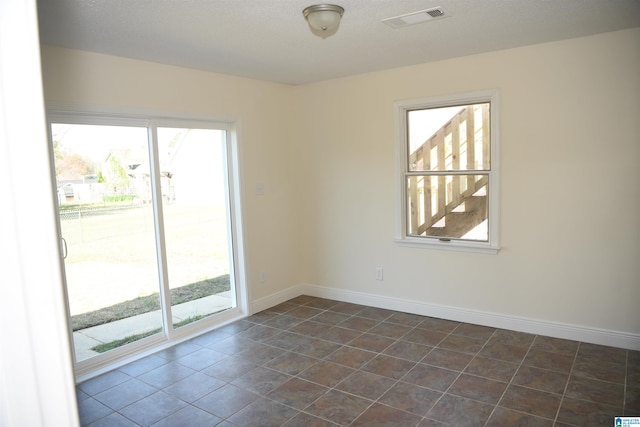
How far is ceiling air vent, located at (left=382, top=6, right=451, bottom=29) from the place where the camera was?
2748 millimetres

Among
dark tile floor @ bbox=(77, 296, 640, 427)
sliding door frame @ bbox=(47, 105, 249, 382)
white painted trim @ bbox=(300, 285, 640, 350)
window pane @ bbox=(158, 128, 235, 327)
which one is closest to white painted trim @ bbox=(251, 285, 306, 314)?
white painted trim @ bbox=(300, 285, 640, 350)

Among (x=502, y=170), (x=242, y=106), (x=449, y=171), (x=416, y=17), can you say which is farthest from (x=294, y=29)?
(x=502, y=170)

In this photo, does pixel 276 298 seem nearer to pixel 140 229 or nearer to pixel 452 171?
pixel 140 229

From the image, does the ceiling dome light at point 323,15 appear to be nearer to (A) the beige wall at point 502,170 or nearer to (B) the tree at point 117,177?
(A) the beige wall at point 502,170

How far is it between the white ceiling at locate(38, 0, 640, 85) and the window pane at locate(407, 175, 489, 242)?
1192 millimetres

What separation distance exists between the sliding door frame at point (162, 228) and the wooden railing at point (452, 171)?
1879 millimetres

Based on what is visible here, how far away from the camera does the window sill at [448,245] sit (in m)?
4.02

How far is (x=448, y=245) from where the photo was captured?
4.25 metres

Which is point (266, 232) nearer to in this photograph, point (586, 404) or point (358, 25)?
point (358, 25)

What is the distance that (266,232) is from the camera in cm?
486

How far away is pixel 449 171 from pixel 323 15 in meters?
2.21

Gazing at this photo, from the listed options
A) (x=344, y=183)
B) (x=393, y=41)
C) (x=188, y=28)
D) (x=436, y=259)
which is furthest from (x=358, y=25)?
(x=436, y=259)

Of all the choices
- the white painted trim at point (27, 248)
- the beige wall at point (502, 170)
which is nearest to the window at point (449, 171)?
the beige wall at point (502, 170)

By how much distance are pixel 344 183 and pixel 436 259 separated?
4.35 ft
